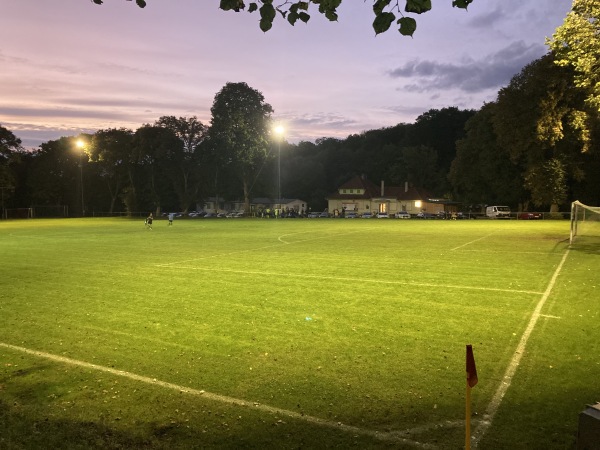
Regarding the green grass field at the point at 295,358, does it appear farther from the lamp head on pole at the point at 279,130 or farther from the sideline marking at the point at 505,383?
the lamp head on pole at the point at 279,130

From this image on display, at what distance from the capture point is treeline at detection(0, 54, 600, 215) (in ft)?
174

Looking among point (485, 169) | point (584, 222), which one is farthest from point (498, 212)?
point (584, 222)

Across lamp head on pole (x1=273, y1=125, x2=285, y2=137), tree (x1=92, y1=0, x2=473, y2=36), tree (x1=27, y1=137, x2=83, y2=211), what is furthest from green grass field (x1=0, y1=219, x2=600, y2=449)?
tree (x1=27, y1=137, x2=83, y2=211)

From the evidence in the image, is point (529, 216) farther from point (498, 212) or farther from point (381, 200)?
point (381, 200)

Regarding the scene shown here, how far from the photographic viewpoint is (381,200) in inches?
3548

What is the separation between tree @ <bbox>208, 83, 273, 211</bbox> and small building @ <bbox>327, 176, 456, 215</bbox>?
24.4m

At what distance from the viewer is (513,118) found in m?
54.2

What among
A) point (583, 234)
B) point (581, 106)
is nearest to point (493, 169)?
point (581, 106)

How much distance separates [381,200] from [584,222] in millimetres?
55684

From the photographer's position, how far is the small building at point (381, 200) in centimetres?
8906

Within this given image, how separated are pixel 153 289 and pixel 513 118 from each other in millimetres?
53191

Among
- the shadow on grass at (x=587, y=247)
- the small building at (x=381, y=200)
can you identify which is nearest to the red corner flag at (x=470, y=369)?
the shadow on grass at (x=587, y=247)

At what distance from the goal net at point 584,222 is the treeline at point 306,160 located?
9805 mm

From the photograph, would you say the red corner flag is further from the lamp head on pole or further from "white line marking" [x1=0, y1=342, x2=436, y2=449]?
the lamp head on pole
